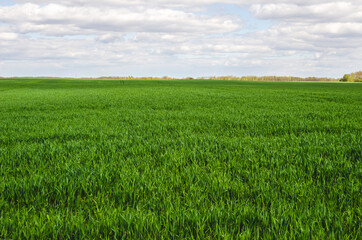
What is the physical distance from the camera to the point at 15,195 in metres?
3.49

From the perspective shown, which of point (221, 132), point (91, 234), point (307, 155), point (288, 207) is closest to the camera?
point (91, 234)

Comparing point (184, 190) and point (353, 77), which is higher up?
point (353, 77)

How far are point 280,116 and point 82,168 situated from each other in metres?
7.96

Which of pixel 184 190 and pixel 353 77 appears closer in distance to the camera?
pixel 184 190

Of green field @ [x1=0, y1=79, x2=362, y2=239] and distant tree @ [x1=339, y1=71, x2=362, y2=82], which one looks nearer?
green field @ [x1=0, y1=79, x2=362, y2=239]

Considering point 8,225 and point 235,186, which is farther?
point 235,186

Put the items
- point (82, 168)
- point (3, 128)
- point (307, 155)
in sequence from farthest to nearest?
point (3, 128) → point (307, 155) → point (82, 168)

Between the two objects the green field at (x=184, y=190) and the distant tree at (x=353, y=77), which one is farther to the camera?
the distant tree at (x=353, y=77)

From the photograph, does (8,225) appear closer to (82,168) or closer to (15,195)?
(15,195)

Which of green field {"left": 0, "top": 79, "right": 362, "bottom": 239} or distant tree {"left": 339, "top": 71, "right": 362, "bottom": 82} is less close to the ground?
distant tree {"left": 339, "top": 71, "right": 362, "bottom": 82}

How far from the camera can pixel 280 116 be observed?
396 inches

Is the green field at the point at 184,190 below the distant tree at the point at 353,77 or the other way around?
below

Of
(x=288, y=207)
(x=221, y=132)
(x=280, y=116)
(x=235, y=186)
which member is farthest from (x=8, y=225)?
(x=280, y=116)

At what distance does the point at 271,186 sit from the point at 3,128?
8587 millimetres
